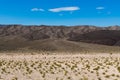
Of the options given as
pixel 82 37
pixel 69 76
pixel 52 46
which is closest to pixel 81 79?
pixel 69 76

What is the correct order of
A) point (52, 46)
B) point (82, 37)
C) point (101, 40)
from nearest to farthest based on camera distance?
point (52, 46), point (101, 40), point (82, 37)

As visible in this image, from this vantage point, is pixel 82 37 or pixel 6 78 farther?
pixel 82 37

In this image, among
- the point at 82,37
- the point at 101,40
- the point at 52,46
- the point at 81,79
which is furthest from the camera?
the point at 82,37

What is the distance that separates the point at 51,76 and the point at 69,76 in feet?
4.84

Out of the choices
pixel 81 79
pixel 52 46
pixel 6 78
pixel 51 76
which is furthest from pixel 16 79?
pixel 52 46

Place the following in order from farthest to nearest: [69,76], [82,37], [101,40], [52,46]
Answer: [82,37] < [101,40] < [52,46] < [69,76]

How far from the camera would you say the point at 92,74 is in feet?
75.6

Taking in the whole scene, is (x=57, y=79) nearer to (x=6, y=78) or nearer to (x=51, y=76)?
(x=51, y=76)

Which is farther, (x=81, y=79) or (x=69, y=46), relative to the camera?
(x=69, y=46)

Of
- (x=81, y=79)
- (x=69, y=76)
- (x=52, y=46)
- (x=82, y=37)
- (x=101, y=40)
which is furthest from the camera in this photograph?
(x=82, y=37)

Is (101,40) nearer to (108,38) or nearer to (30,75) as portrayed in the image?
(108,38)

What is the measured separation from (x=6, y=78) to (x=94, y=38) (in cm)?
14502

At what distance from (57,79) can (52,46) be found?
2009 inches

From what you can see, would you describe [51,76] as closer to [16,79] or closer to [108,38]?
[16,79]
